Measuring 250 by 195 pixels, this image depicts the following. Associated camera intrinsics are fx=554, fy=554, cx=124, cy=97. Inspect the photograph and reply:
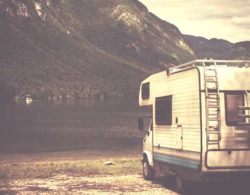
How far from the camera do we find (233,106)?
53.3 ft

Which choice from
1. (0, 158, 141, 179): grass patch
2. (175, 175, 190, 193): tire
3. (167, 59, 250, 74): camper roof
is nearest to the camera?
(167, 59, 250, 74): camper roof

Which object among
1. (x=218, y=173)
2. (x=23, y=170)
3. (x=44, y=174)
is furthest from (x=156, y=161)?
(x=23, y=170)

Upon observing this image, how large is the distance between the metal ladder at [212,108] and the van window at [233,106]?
317 millimetres

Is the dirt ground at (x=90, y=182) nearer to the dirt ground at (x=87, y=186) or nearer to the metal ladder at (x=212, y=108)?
the dirt ground at (x=87, y=186)

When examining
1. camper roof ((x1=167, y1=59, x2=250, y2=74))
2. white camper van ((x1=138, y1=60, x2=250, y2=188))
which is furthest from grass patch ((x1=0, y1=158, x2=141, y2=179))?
white camper van ((x1=138, y1=60, x2=250, y2=188))

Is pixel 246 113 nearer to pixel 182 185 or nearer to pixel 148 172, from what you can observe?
pixel 182 185

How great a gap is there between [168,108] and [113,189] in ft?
11.3

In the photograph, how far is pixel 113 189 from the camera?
1920 cm

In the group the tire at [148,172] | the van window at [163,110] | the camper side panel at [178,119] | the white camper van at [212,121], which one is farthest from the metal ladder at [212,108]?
the tire at [148,172]

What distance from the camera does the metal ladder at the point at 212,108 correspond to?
15.9 m

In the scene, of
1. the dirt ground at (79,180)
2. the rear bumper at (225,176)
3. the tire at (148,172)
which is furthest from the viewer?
the tire at (148,172)

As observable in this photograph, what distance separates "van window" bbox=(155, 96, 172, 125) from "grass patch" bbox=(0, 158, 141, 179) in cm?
524

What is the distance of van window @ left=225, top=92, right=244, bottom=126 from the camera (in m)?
16.1

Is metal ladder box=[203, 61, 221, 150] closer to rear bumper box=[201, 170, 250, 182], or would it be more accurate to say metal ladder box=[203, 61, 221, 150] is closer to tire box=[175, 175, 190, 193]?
rear bumper box=[201, 170, 250, 182]
